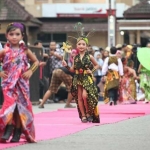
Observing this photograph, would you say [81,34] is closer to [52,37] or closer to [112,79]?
[112,79]

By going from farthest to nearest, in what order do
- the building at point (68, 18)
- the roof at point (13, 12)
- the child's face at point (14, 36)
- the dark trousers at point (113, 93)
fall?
the building at point (68, 18), the roof at point (13, 12), the dark trousers at point (113, 93), the child's face at point (14, 36)

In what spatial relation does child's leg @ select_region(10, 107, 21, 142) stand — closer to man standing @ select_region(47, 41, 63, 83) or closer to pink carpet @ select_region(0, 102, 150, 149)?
pink carpet @ select_region(0, 102, 150, 149)

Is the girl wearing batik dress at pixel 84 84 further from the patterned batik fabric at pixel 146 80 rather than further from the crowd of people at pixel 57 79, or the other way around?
the patterned batik fabric at pixel 146 80

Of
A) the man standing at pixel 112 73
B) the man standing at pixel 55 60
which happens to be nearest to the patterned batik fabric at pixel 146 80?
the man standing at pixel 112 73

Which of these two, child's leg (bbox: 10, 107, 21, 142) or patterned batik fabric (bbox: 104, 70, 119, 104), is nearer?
child's leg (bbox: 10, 107, 21, 142)

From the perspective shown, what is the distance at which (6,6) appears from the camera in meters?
48.9

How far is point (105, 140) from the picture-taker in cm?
1212

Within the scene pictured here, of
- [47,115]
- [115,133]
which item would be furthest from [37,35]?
[115,133]

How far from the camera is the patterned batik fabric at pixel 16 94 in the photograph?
1152cm

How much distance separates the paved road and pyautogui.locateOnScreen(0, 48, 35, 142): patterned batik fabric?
1.02 ft

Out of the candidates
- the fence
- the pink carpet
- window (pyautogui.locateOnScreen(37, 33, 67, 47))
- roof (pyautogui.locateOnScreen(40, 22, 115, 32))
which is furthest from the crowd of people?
window (pyautogui.locateOnScreen(37, 33, 67, 47))

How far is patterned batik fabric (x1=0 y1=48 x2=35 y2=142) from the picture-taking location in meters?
11.5

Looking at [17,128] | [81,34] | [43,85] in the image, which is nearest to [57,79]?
[43,85]

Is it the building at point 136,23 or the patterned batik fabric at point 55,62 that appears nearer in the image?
the patterned batik fabric at point 55,62
